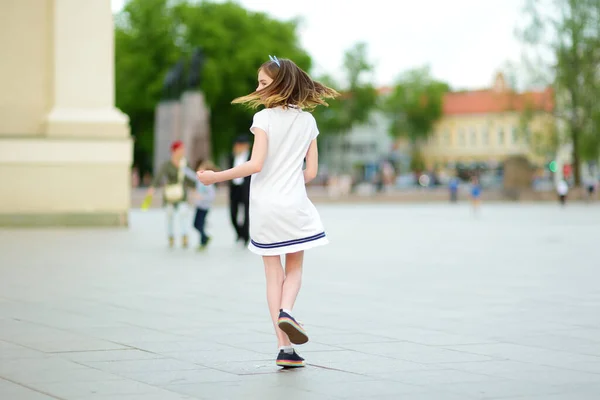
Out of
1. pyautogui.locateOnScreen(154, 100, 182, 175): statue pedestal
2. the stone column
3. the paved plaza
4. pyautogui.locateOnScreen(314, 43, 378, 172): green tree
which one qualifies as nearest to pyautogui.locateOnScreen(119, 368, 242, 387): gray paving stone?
the paved plaza

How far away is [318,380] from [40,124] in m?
18.1

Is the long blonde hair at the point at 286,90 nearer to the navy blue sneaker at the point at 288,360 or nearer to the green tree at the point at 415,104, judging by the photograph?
the navy blue sneaker at the point at 288,360

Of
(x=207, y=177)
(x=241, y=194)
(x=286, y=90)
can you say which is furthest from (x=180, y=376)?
(x=241, y=194)

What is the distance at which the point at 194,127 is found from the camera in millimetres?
48406

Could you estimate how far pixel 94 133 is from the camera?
73.8ft

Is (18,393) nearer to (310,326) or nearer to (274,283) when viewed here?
(274,283)

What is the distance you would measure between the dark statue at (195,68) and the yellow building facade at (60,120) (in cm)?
2531

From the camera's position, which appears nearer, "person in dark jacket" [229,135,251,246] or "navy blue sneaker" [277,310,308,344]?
"navy blue sneaker" [277,310,308,344]

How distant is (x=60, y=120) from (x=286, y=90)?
16775 millimetres

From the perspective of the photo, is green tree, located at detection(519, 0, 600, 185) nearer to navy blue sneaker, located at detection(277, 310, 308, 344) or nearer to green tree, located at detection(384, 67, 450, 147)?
navy blue sneaker, located at detection(277, 310, 308, 344)

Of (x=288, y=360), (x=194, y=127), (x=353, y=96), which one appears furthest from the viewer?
(x=353, y=96)

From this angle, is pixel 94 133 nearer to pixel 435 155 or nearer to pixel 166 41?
pixel 166 41

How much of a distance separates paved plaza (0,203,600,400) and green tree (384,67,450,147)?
11511 centimetres

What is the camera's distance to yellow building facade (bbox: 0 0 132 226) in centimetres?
2209
